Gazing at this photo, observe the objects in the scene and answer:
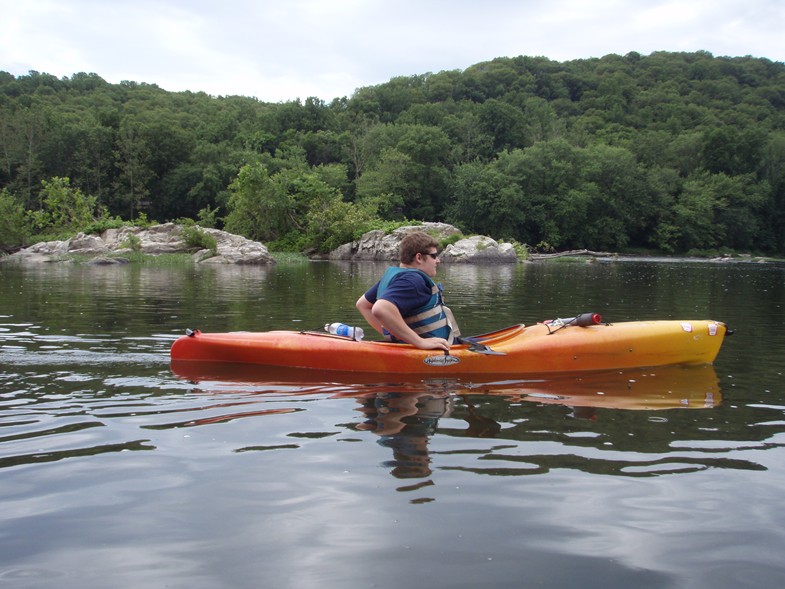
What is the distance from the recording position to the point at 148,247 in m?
38.6

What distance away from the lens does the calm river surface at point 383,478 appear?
293 cm

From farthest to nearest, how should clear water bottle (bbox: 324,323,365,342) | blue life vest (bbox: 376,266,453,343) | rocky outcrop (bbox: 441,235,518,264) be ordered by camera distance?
rocky outcrop (bbox: 441,235,518,264)
clear water bottle (bbox: 324,323,365,342)
blue life vest (bbox: 376,266,453,343)

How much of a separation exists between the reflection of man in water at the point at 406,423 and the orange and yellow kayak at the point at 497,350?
80 cm

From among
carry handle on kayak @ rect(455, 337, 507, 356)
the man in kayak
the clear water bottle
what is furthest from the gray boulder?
the man in kayak

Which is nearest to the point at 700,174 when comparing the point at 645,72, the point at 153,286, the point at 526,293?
the point at 645,72

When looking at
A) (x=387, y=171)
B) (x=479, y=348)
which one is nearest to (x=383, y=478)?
(x=479, y=348)

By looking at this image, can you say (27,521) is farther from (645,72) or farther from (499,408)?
(645,72)

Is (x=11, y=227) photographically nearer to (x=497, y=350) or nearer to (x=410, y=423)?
(x=497, y=350)

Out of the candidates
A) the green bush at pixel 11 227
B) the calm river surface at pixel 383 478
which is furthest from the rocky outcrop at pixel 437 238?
the calm river surface at pixel 383 478

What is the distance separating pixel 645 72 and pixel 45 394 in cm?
10470

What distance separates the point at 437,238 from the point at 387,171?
19.0 m

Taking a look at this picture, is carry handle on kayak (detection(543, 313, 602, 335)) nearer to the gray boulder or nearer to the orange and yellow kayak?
the orange and yellow kayak

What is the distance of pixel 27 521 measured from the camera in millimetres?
3330

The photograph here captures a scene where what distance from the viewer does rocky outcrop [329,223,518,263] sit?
42.2 m
